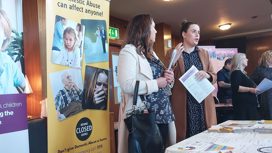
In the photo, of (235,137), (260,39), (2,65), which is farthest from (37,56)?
(260,39)

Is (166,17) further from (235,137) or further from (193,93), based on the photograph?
(235,137)

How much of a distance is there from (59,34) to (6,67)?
0.38 meters

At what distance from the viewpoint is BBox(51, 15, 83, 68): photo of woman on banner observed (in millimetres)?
1689

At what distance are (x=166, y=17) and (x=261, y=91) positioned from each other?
2727mm

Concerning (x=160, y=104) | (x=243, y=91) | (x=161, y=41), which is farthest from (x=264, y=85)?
(x=161, y=41)

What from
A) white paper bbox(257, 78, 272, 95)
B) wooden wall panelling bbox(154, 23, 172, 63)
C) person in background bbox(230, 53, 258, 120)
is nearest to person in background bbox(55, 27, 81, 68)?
person in background bbox(230, 53, 258, 120)

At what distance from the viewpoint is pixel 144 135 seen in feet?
4.27

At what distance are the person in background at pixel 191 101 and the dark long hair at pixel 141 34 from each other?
33 cm

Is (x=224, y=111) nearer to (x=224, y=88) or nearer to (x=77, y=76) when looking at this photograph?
(x=224, y=88)

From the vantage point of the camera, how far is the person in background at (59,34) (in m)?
1.66

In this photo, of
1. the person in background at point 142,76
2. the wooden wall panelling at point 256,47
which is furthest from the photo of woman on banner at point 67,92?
the wooden wall panelling at point 256,47

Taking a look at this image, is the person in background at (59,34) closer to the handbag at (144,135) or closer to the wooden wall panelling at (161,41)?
the handbag at (144,135)

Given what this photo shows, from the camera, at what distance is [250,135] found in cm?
118

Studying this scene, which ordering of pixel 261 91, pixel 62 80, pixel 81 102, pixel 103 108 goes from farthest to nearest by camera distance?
1. pixel 261 91
2. pixel 103 108
3. pixel 81 102
4. pixel 62 80
